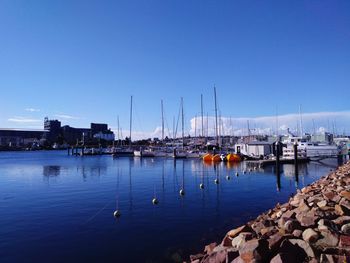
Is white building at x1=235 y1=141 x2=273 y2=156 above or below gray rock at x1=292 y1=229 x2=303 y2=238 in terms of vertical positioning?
above

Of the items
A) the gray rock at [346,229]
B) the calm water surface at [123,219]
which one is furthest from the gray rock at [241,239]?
the calm water surface at [123,219]

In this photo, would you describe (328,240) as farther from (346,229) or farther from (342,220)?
(342,220)

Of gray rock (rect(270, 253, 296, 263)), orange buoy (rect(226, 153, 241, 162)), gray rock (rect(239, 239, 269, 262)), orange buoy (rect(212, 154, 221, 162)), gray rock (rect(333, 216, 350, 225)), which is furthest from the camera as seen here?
orange buoy (rect(212, 154, 221, 162))

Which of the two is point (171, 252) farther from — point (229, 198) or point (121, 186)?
point (121, 186)

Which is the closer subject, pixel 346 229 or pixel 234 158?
pixel 346 229

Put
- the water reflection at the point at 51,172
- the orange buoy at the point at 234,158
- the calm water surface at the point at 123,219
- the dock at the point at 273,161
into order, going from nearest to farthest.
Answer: the calm water surface at the point at 123,219 → the water reflection at the point at 51,172 → the dock at the point at 273,161 → the orange buoy at the point at 234,158

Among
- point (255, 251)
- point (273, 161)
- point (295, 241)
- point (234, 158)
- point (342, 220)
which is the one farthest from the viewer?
point (234, 158)

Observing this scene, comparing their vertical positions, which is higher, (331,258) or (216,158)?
(216,158)

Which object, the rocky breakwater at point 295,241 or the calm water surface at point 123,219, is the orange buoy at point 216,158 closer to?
the calm water surface at point 123,219

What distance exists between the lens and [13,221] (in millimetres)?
24312

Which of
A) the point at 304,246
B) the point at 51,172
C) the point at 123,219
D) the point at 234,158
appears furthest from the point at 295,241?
the point at 234,158

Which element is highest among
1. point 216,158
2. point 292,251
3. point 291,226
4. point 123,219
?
point 216,158

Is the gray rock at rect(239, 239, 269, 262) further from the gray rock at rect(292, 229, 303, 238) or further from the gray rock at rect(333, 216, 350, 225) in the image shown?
the gray rock at rect(333, 216, 350, 225)

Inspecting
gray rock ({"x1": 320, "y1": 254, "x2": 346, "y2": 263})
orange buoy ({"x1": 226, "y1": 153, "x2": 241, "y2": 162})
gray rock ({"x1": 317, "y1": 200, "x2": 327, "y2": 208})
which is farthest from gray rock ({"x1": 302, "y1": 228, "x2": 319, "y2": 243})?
orange buoy ({"x1": 226, "y1": 153, "x2": 241, "y2": 162})
